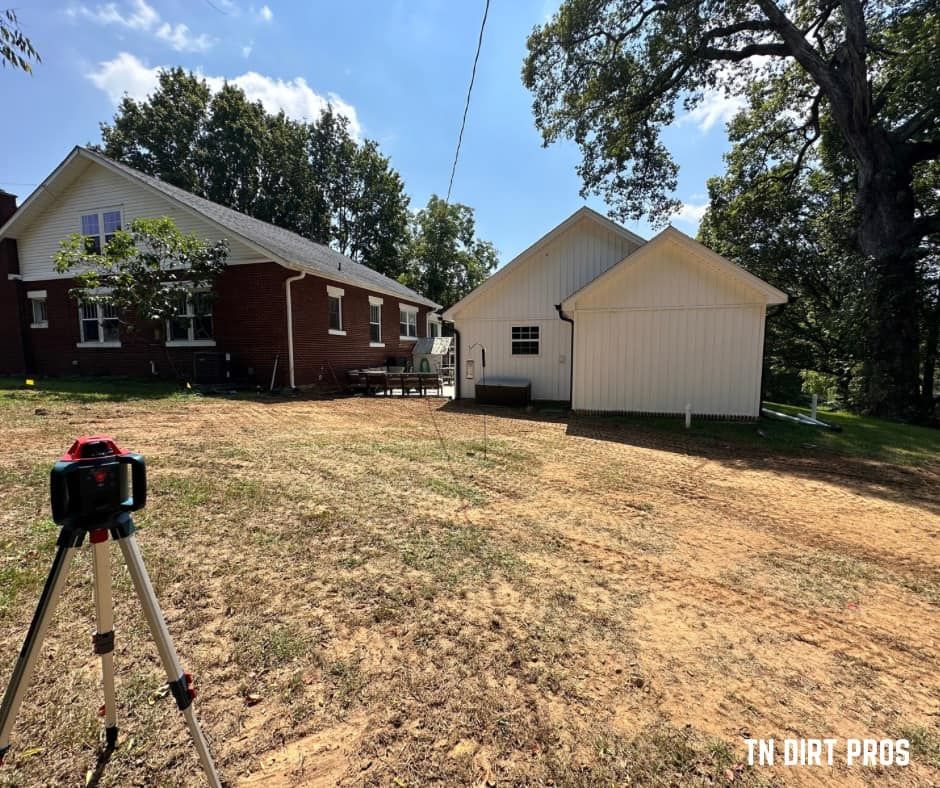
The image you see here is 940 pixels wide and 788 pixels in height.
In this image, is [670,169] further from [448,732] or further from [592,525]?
[448,732]

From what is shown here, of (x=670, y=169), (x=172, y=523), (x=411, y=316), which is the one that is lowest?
(x=172, y=523)

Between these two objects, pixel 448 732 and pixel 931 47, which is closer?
pixel 448 732

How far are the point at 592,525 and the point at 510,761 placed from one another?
2624mm

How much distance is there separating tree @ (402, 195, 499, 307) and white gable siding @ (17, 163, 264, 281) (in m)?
22.2

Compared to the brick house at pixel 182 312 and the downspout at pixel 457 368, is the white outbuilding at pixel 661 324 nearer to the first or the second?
the downspout at pixel 457 368

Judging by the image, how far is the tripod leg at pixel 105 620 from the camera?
1.47 meters

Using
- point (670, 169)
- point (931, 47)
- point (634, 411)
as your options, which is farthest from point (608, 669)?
point (670, 169)

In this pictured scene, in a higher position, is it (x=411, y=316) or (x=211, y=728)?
(x=411, y=316)

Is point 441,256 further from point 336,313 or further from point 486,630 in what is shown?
point 486,630

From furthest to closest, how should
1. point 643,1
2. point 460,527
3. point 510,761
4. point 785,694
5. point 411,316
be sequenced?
point 411,316
point 643,1
point 460,527
point 785,694
point 510,761

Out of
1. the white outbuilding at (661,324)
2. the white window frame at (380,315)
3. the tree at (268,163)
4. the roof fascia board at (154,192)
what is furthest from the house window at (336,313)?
the tree at (268,163)

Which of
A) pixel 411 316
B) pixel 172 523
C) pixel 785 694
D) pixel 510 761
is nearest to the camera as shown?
pixel 510 761

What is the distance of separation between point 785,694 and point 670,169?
2036 centimetres

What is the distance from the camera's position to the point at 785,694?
2.12m
